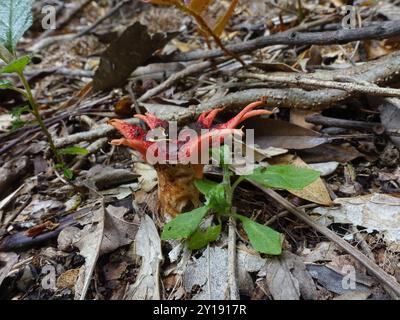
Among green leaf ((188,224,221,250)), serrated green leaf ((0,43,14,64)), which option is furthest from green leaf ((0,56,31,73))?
green leaf ((188,224,221,250))

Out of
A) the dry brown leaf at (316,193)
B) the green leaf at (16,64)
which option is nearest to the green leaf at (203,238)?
the dry brown leaf at (316,193)

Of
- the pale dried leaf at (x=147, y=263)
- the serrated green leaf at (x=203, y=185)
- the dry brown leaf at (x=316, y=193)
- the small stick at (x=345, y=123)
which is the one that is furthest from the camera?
the small stick at (x=345, y=123)

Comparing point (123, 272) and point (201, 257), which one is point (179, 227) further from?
point (123, 272)

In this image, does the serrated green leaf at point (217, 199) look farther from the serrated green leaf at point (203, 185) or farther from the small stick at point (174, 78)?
the small stick at point (174, 78)

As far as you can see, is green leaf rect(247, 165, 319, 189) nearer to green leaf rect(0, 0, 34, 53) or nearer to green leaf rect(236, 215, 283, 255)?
green leaf rect(236, 215, 283, 255)
